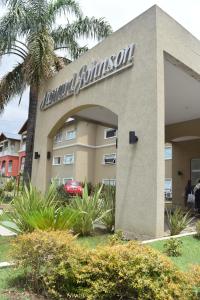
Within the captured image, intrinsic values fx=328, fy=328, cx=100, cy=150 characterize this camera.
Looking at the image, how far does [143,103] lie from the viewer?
8.98 m

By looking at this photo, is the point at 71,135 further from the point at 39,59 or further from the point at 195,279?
the point at 195,279

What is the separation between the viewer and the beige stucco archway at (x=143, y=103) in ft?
27.7

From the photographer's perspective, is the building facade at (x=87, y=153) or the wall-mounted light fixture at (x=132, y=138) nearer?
the wall-mounted light fixture at (x=132, y=138)

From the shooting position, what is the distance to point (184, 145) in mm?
18766

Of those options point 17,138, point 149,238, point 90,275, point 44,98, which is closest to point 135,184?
point 149,238

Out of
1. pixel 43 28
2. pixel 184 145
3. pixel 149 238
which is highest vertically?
A: pixel 43 28

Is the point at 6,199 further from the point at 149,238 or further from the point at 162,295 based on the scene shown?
the point at 162,295

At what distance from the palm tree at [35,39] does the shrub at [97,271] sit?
1066 cm

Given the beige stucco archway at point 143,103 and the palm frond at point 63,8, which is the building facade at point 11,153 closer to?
the palm frond at point 63,8

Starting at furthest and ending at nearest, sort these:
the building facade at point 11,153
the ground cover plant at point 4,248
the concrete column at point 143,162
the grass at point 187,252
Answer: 1. the building facade at point 11,153
2. the concrete column at point 143,162
3. the ground cover plant at point 4,248
4. the grass at point 187,252

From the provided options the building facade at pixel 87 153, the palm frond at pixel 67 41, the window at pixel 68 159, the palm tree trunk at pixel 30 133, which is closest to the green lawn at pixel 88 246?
the palm tree trunk at pixel 30 133

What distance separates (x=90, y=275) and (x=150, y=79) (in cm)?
597

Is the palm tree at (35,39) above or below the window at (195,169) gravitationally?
above

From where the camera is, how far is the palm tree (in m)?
14.5
